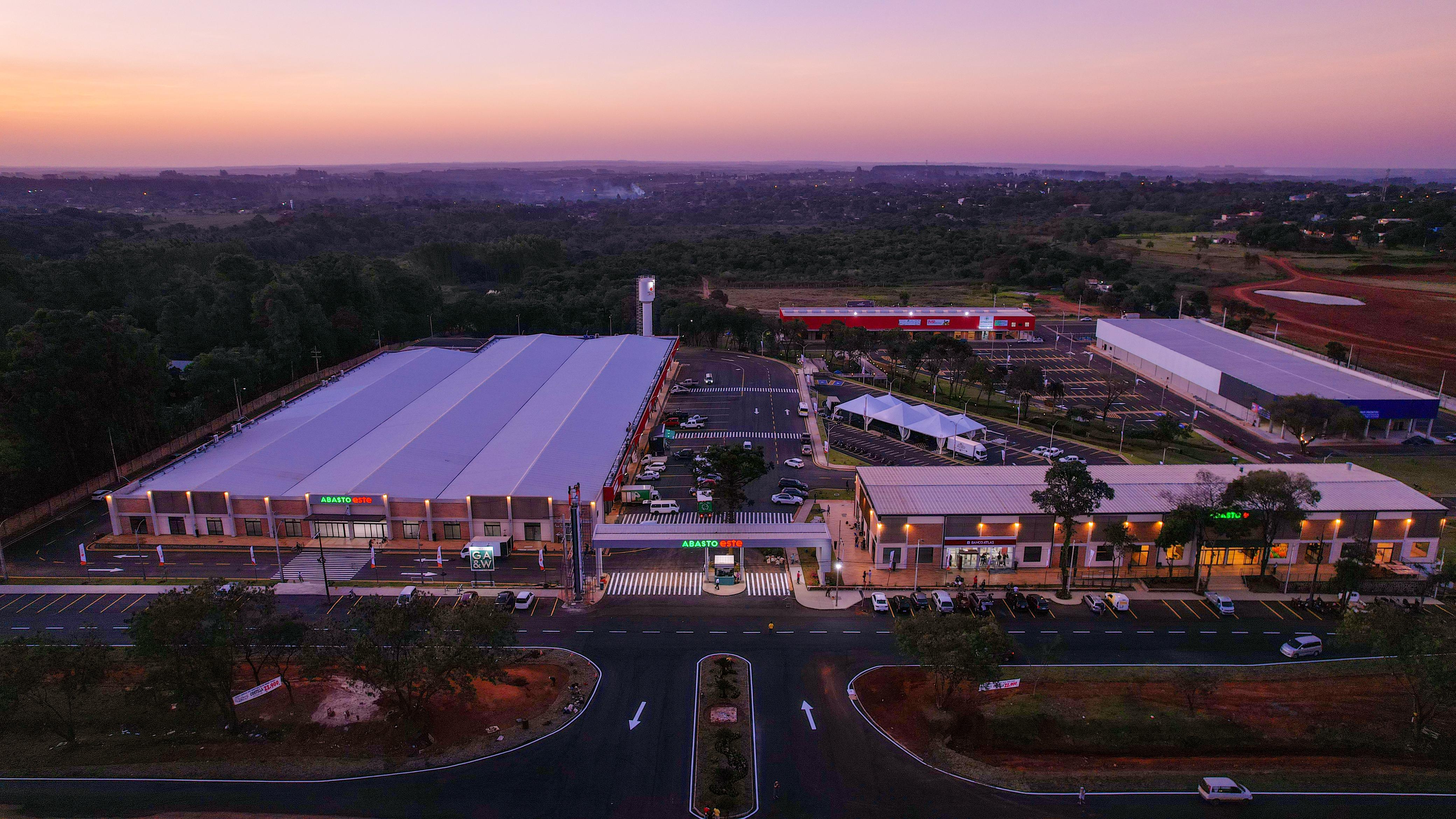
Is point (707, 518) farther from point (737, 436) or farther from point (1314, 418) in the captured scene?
point (1314, 418)

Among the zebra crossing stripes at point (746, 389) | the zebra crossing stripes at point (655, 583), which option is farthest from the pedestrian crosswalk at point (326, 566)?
the zebra crossing stripes at point (746, 389)

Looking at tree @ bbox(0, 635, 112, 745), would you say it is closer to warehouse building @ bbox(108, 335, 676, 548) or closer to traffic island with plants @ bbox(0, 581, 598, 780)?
traffic island with plants @ bbox(0, 581, 598, 780)

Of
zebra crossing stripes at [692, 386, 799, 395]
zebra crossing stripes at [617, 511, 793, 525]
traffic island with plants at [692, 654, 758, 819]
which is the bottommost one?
traffic island with plants at [692, 654, 758, 819]

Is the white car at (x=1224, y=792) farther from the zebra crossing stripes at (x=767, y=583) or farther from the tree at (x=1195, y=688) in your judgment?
the zebra crossing stripes at (x=767, y=583)

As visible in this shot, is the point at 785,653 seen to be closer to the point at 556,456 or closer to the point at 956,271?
the point at 556,456

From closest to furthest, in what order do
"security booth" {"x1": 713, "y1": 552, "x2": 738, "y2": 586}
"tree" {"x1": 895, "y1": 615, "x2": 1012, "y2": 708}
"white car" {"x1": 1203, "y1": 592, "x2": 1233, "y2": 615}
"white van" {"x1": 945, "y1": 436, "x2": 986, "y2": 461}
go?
"tree" {"x1": 895, "y1": 615, "x2": 1012, "y2": 708}, "white car" {"x1": 1203, "y1": 592, "x2": 1233, "y2": 615}, "security booth" {"x1": 713, "y1": 552, "x2": 738, "y2": 586}, "white van" {"x1": 945, "y1": 436, "x2": 986, "y2": 461}

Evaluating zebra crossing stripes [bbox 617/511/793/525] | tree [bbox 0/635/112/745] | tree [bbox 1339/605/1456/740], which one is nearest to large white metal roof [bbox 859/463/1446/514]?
zebra crossing stripes [bbox 617/511/793/525]
